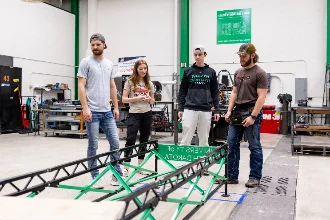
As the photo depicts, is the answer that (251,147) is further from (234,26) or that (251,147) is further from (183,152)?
(234,26)

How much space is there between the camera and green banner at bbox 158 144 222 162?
3.01 m

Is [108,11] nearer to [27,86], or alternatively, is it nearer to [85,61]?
[27,86]

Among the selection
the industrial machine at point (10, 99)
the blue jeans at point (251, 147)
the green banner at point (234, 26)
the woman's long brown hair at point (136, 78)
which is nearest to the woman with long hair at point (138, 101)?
the woman's long brown hair at point (136, 78)

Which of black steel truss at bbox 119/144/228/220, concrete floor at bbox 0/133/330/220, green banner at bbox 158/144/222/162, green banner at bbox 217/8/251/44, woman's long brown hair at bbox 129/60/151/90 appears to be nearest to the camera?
black steel truss at bbox 119/144/228/220

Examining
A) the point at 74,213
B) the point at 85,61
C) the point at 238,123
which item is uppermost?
the point at 85,61

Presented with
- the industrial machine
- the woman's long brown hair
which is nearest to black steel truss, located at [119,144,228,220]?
the woman's long brown hair

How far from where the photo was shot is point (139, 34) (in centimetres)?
1129

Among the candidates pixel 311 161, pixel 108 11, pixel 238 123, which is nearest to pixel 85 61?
pixel 238 123

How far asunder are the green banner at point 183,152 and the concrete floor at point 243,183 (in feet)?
1.11

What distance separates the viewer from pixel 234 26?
10.2m

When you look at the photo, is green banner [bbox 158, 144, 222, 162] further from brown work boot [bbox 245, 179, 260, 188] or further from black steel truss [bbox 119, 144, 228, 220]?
brown work boot [bbox 245, 179, 260, 188]

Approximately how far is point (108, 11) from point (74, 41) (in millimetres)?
1645

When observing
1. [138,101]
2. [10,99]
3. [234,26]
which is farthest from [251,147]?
[10,99]

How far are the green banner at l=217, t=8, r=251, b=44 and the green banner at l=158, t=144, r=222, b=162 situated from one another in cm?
762
